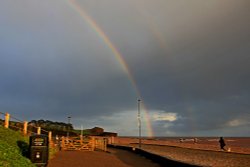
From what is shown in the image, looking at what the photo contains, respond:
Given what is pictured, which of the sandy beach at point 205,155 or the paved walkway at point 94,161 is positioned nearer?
the paved walkway at point 94,161

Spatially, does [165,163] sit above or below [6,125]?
below

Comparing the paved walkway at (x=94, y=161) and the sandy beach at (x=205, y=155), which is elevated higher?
the paved walkway at (x=94, y=161)

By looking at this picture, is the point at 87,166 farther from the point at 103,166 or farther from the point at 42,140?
the point at 42,140

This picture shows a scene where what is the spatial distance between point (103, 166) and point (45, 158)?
15.8 ft

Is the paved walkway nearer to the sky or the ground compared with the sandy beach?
nearer to the sky

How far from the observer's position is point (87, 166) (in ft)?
63.3

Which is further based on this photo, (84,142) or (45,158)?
(84,142)

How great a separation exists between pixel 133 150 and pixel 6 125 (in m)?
15.9

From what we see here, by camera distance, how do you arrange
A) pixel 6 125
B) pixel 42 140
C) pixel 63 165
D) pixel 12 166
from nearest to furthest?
pixel 12 166 < pixel 42 140 < pixel 63 165 < pixel 6 125

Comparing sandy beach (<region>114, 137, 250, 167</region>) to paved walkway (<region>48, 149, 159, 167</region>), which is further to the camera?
sandy beach (<region>114, 137, 250, 167</region>)

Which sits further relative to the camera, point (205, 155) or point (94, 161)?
point (205, 155)

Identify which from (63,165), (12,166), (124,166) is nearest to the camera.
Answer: (12,166)

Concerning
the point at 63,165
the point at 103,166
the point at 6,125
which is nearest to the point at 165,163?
the point at 103,166

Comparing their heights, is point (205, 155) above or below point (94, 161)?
below
